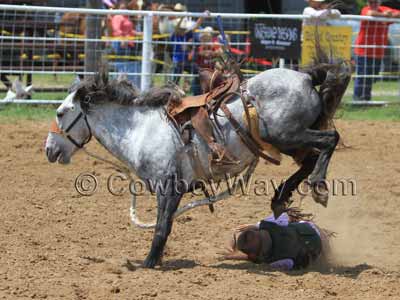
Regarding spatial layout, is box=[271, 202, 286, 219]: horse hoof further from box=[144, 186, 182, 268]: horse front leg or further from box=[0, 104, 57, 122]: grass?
box=[0, 104, 57, 122]: grass

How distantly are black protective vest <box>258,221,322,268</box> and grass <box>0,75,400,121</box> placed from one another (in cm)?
543

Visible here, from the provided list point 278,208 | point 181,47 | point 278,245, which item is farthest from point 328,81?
point 181,47

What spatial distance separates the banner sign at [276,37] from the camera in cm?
1230

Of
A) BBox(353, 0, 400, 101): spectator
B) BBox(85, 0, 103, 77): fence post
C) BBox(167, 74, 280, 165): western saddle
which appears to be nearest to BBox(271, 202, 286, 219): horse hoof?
BBox(167, 74, 280, 165): western saddle

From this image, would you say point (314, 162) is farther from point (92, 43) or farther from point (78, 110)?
point (92, 43)

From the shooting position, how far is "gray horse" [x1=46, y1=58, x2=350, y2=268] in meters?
5.68

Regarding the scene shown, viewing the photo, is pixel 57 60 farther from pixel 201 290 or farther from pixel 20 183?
pixel 201 290

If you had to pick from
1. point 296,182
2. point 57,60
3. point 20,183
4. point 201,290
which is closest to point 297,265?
point 296,182

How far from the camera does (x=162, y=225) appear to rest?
5734 millimetres

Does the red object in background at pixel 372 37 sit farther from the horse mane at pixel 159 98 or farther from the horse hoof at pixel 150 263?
the horse hoof at pixel 150 263

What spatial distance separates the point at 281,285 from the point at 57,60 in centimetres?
831

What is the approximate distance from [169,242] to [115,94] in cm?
124

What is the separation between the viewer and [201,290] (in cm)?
499

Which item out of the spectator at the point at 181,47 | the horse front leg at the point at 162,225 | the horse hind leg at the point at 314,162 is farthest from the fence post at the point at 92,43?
the horse hind leg at the point at 314,162
